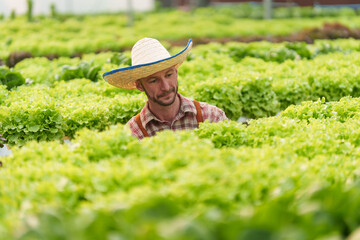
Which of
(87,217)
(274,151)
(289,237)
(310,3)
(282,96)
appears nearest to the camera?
(289,237)

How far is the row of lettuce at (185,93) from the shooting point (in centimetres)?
530

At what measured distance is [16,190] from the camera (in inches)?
108

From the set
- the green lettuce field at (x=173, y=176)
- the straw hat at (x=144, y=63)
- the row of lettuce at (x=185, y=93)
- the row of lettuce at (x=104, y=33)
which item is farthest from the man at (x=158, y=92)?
the row of lettuce at (x=104, y=33)

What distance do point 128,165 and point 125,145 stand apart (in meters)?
0.62

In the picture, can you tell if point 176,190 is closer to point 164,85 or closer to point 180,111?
point 164,85

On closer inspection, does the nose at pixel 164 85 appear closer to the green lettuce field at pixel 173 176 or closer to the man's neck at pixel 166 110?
the man's neck at pixel 166 110

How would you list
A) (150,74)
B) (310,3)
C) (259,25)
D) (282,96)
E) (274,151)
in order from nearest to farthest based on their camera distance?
(274,151)
(150,74)
(282,96)
(259,25)
(310,3)

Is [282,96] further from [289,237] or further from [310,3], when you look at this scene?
[310,3]

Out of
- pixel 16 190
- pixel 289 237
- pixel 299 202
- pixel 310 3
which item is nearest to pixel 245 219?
pixel 289 237

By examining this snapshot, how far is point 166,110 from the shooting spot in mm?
4809

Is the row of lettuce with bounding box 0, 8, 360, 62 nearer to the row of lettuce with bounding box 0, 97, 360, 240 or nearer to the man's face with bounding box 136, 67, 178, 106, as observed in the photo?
the man's face with bounding box 136, 67, 178, 106

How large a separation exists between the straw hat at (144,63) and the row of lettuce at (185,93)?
32.6 inches

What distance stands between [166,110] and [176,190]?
8.07 ft

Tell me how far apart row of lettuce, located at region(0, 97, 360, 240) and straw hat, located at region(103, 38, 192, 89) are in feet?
3.77
